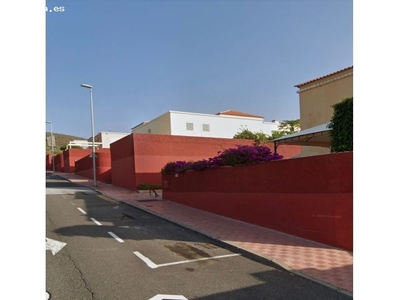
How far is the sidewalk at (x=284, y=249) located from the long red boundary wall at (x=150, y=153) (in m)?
9.15

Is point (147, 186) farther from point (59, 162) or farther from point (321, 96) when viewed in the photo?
point (59, 162)

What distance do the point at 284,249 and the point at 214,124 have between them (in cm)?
2956

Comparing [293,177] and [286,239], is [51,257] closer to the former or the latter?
[286,239]

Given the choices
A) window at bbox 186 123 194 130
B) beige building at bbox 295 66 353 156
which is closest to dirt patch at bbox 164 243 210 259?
beige building at bbox 295 66 353 156

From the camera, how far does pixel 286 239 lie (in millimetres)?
7578

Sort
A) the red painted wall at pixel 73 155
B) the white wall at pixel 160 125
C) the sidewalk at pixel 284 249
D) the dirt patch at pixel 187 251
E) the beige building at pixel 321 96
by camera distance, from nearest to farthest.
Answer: the sidewalk at pixel 284 249 < the dirt patch at pixel 187 251 < the beige building at pixel 321 96 < the white wall at pixel 160 125 < the red painted wall at pixel 73 155

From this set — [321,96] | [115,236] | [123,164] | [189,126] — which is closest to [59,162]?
[189,126]

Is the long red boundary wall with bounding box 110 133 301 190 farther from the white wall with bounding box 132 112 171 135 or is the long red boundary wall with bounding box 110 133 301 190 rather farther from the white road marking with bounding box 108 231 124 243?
the white road marking with bounding box 108 231 124 243

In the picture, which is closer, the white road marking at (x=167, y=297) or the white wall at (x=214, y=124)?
the white road marking at (x=167, y=297)

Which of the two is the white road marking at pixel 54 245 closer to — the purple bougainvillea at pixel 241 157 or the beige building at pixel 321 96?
the purple bougainvillea at pixel 241 157

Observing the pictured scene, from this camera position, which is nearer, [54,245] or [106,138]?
[54,245]

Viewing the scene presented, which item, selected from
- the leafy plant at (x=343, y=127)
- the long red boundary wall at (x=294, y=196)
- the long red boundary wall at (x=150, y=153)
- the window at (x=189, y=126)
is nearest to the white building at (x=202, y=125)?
the window at (x=189, y=126)

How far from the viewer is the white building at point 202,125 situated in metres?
32.9

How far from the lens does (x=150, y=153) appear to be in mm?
20219
